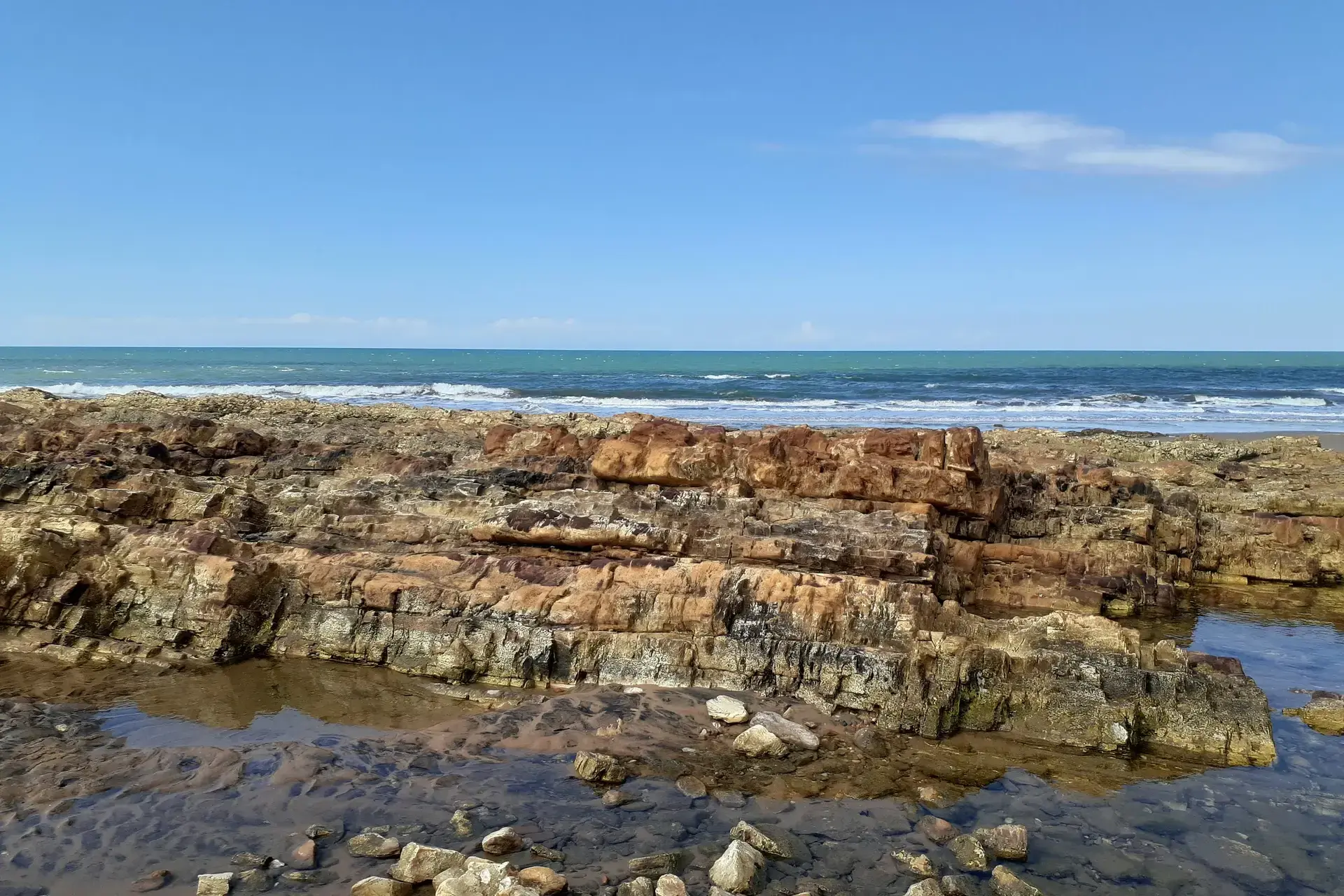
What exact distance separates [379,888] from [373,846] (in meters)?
0.49

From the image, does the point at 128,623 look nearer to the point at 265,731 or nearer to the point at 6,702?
the point at 6,702

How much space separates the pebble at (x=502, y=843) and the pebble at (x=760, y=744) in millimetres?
1958

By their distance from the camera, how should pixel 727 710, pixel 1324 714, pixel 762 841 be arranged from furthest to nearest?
pixel 1324 714, pixel 727 710, pixel 762 841

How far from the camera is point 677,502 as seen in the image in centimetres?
944

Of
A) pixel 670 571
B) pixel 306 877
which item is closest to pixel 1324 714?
pixel 670 571

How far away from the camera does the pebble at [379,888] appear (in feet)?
14.6

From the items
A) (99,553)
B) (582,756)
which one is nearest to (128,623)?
(99,553)

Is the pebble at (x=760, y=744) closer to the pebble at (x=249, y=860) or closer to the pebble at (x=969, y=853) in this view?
the pebble at (x=969, y=853)

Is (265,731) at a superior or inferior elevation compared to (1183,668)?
inferior

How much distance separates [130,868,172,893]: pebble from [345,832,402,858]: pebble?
0.93m

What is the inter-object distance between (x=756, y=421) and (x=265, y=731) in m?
28.3

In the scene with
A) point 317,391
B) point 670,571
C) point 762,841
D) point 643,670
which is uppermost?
point 317,391

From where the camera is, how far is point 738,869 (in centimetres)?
463

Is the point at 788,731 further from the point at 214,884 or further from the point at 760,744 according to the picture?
the point at 214,884
